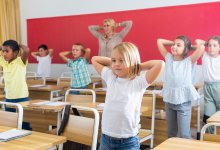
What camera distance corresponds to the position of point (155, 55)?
5.37m

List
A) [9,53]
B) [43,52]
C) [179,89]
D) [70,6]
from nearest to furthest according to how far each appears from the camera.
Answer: [179,89], [9,53], [70,6], [43,52]

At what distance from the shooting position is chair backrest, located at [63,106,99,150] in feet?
6.64

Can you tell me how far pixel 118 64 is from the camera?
181 cm

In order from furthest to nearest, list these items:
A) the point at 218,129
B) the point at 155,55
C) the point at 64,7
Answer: the point at 64,7 < the point at 155,55 < the point at 218,129

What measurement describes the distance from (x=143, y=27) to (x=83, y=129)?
3.67 metres

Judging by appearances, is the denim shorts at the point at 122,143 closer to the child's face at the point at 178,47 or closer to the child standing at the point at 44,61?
the child's face at the point at 178,47

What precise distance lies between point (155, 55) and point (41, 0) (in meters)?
3.05

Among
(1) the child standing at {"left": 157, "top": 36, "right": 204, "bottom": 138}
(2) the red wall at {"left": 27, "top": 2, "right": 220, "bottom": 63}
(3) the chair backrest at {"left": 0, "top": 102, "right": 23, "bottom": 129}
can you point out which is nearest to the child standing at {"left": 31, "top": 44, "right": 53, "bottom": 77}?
(2) the red wall at {"left": 27, "top": 2, "right": 220, "bottom": 63}

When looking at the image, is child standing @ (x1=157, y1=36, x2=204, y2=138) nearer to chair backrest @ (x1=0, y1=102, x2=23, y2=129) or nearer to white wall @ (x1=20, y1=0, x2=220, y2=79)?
Result: chair backrest @ (x1=0, y1=102, x2=23, y2=129)

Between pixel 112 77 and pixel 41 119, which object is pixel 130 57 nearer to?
pixel 112 77

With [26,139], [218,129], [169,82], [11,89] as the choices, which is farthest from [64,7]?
[26,139]

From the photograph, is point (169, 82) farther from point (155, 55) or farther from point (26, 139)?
point (155, 55)

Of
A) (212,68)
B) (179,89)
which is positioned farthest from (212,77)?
(179,89)

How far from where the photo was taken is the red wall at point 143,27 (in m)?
4.89
